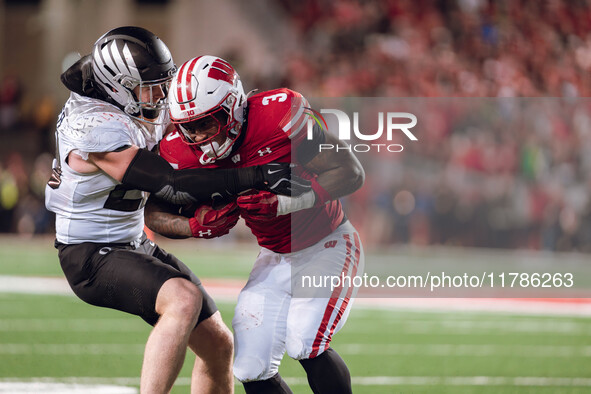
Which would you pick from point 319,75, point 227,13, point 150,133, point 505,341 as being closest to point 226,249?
point 319,75

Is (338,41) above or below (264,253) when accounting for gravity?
below

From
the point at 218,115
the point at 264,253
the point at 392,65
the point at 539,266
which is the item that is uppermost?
the point at 218,115

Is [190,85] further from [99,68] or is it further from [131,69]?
[99,68]

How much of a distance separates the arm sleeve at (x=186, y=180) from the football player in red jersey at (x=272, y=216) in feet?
0.24

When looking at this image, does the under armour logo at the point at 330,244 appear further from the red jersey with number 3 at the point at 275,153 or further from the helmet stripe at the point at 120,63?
the helmet stripe at the point at 120,63

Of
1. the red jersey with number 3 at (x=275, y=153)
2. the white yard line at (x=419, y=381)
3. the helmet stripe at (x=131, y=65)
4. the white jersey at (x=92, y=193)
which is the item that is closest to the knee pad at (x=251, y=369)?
the red jersey with number 3 at (x=275, y=153)

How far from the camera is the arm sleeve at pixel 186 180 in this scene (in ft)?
11.3

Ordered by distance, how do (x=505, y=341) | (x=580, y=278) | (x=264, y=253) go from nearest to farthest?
(x=264, y=253)
(x=505, y=341)
(x=580, y=278)

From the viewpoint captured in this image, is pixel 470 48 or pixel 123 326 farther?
pixel 470 48

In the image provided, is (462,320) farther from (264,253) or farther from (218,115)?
(218,115)

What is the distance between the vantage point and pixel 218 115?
3510 mm

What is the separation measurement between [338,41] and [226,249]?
437 cm

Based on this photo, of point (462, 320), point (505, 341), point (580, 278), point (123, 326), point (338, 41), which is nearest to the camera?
point (505, 341)

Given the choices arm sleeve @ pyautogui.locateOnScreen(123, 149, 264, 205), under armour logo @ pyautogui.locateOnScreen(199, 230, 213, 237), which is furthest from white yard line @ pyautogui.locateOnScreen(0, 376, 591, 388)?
arm sleeve @ pyautogui.locateOnScreen(123, 149, 264, 205)
